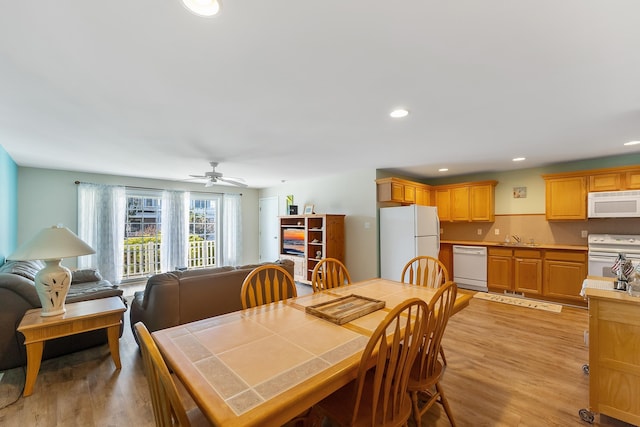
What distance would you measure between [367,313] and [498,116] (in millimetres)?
2262

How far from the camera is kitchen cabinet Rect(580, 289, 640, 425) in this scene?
1.77 m

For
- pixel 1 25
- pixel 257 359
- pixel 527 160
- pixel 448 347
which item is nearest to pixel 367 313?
pixel 257 359

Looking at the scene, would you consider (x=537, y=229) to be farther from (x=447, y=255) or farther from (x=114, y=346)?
(x=114, y=346)

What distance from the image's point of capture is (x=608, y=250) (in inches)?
153

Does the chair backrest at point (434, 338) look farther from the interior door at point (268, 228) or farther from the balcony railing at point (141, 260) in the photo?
the balcony railing at point (141, 260)

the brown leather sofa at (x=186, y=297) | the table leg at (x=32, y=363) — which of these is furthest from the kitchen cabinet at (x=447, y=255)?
the table leg at (x=32, y=363)

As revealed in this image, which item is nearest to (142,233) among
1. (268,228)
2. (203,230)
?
(203,230)

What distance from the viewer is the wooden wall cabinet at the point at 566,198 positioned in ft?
14.0

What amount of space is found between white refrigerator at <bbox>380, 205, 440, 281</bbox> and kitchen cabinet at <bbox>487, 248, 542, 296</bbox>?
1016 millimetres

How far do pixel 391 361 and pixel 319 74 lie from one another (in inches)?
68.7

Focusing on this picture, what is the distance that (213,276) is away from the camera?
288cm

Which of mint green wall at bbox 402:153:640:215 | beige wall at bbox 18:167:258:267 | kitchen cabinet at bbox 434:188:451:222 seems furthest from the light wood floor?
beige wall at bbox 18:167:258:267

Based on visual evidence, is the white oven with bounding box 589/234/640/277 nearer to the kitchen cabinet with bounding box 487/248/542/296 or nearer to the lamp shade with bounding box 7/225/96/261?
the kitchen cabinet with bounding box 487/248/542/296

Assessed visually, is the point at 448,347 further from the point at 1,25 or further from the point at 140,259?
the point at 140,259
